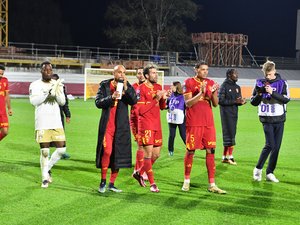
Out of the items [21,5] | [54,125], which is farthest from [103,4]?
[54,125]

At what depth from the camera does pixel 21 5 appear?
66.2 m

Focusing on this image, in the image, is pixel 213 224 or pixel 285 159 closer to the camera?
pixel 213 224

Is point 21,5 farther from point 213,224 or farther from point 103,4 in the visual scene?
point 213,224

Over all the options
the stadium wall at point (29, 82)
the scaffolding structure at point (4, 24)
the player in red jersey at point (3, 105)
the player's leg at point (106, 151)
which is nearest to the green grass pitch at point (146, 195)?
the player's leg at point (106, 151)

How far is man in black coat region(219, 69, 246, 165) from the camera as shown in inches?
476

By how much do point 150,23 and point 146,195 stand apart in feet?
182

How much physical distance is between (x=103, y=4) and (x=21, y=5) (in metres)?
11.1

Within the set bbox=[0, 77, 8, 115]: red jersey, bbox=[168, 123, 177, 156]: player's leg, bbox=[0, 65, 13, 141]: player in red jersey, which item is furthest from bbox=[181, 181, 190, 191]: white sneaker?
bbox=[0, 77, 8, 115]: red jersey

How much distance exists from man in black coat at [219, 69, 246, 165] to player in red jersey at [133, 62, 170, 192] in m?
3.48

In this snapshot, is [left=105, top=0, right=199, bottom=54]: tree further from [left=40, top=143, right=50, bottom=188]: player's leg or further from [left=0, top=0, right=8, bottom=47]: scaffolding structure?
[left=40, top=143, right=50, bottom=188]: player's leg

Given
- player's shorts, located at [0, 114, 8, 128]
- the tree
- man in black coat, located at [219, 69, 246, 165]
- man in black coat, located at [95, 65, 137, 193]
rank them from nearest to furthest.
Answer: man in black coat, located at [95, 65, 137, 193] < player's shorts, located at [0, 114, 8, 128] < man in black coat, located at [219, 69, 246, 165] < the tree

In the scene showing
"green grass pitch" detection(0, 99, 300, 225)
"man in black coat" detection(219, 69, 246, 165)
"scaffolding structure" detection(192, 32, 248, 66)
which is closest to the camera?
"green grass pitch" detection(0, 99, 300, 225)

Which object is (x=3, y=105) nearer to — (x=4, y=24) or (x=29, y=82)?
(x=29, y=82)

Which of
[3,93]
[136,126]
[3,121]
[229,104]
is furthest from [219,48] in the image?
[136,126]
